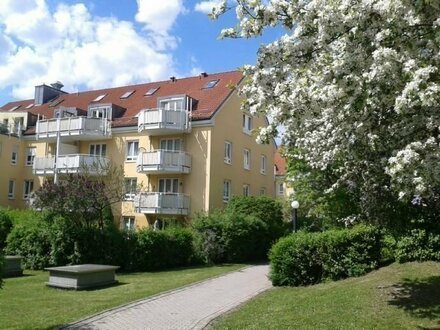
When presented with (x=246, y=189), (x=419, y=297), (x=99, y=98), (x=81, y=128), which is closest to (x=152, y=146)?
(x=81, y=128)

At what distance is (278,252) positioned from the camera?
14.9 m

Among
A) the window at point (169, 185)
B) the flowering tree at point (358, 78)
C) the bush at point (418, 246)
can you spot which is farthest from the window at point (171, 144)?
the flowering tree at point (358, 78)

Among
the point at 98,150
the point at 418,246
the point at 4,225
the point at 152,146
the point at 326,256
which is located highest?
the point at 98,150

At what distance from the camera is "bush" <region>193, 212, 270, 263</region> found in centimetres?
2336

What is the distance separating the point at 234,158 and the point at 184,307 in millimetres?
23136

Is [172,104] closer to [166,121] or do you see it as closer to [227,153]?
[166,121]

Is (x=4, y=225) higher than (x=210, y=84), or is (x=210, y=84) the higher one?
(x=210, y=84)

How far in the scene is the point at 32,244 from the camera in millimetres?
21750

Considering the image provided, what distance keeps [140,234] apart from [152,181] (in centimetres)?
1184

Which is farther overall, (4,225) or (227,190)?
(227,190)

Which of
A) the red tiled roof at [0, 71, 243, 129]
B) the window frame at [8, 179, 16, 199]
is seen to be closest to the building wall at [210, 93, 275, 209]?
the red tiled roof at [0, 71, 243, 129]

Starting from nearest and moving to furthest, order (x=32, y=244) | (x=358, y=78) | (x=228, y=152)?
(x=358, y=78) → (x=32, y=244) → (x=228, y=152)

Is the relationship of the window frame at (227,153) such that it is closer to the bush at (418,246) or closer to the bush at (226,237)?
the bush at (226,237)

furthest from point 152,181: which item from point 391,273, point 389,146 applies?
point 389,146
